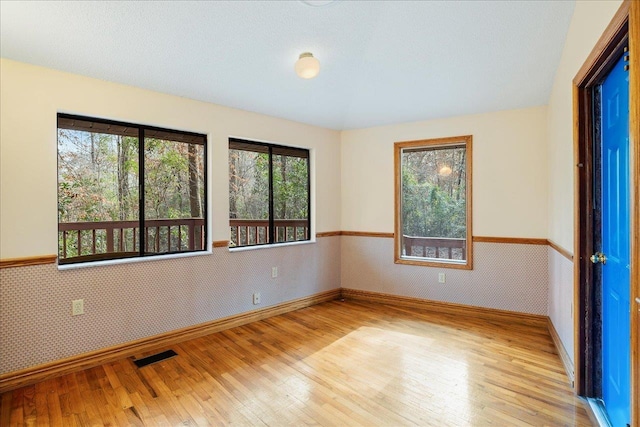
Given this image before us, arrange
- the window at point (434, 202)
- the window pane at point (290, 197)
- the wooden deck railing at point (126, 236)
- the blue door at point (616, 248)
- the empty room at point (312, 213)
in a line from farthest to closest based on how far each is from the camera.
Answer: the window pane at point (290, 197) < the window at point (434, 202) < the wooden deck railing at point (126, 236) < the empty room at point (312, 213) < the blue door at point (616, 248)

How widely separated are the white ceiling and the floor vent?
225 cm

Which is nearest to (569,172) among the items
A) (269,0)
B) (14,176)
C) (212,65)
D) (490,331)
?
(490,331)

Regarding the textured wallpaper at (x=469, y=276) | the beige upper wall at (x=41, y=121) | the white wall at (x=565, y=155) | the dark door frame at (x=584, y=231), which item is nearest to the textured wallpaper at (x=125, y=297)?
the beige upper wall at (x=41, y=121)

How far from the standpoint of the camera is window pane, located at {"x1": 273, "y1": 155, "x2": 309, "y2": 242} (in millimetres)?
4238

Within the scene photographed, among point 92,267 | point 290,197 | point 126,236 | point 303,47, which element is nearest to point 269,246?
point 290,197

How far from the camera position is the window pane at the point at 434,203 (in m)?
4.12

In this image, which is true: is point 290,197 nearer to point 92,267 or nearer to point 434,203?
point 434,203

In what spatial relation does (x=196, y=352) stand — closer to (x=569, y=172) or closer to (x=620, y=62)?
(x=569, y=172)

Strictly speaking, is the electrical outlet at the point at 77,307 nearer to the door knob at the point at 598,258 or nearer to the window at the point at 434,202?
Answer: the window at the point at 434,202

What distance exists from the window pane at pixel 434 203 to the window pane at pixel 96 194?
3.02 metres

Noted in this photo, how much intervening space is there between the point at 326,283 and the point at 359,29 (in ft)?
9.88

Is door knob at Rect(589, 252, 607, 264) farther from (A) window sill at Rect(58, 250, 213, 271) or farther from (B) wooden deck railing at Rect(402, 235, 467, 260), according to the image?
(A) window sill at Rect(58, 250, 213, 271)

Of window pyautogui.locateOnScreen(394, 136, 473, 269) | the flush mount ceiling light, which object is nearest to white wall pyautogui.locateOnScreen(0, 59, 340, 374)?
the flush mount ceiling light

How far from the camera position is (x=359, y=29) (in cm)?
291
